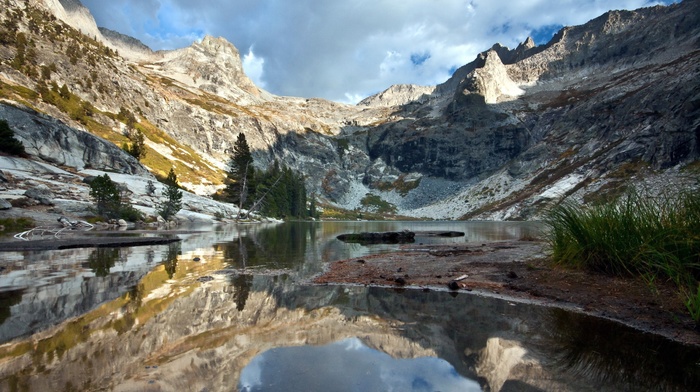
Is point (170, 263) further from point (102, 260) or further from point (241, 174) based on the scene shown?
point (241, 174)

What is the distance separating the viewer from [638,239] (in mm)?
9227

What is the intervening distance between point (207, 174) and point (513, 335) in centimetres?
13255

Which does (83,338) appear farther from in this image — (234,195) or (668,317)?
(234,195)

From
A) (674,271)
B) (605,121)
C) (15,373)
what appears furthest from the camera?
(605,121)

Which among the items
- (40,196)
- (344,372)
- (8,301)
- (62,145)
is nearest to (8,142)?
(62,145)

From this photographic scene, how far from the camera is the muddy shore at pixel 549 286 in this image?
6.86 m

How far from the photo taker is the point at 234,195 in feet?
294

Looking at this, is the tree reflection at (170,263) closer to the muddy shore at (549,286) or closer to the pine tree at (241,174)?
the muddy shore at (549,286)

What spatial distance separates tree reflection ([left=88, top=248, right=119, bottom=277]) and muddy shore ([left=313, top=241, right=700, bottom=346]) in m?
8.18

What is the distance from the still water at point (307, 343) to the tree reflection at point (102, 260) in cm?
257

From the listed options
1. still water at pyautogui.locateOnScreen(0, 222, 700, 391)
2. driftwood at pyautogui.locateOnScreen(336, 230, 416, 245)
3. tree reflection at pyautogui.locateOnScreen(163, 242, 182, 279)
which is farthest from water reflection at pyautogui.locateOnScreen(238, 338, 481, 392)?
driftwood at pyautogui.locateOnScreen(336, 230, 416, 245)

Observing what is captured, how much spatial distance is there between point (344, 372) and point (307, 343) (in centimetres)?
135

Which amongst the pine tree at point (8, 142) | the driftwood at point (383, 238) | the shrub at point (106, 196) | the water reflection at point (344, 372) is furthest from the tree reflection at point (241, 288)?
the pine tree at point (8, 142)

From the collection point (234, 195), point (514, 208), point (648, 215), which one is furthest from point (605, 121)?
point (648, 215)
